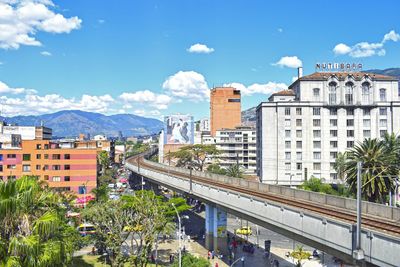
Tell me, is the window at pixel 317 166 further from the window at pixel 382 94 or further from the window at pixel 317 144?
the window at pixel 382 94

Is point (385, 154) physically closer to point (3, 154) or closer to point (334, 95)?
point (334, 95)

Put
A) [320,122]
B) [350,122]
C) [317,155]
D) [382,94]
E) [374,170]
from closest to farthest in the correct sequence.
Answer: [374,170], [317,155], [320,122], [350,122], [382,94]

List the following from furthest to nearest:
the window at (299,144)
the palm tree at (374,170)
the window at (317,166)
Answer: the window at (299,144) → the window at (317,166) → the palm tree at (374,170)

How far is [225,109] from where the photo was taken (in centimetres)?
19038

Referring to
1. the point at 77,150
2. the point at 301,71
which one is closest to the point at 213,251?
the point at 77,150

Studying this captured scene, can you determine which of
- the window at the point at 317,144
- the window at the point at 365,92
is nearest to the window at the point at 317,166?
the window at the point at 317,144

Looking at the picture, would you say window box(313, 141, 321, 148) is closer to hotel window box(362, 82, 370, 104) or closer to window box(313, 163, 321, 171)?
window box(313, 163, 321, 171)

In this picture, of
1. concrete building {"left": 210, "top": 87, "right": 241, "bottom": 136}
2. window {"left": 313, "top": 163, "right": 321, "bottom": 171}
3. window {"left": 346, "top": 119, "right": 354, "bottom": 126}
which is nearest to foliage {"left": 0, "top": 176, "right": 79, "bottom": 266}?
window {"left": 313, "top": 163, "right": 321, "bottom": 171}

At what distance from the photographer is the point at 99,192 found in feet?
227

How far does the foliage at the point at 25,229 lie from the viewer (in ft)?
50.2

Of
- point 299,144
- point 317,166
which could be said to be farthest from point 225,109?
point 317,166

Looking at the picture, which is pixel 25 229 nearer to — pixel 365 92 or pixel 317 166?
pixel 317 166

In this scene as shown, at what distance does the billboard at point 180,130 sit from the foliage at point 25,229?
15116 cm

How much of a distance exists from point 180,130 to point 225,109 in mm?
30834
